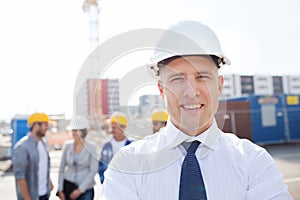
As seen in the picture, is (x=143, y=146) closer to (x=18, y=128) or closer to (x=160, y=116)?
(x=160, y=116)

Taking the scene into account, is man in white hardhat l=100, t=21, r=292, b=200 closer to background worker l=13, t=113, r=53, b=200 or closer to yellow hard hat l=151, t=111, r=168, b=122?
yellow hard hat l=151, t=111, r=168, b=122

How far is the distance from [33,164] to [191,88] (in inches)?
97.8

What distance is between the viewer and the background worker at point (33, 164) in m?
2.90

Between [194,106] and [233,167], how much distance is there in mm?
282

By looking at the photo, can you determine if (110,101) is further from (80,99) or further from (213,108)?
(213,108)

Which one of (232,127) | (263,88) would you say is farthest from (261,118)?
(263,88)

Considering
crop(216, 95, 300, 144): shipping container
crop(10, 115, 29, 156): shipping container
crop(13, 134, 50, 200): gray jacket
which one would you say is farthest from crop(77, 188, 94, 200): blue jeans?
crop(216, 95, 300, 144): shipping container

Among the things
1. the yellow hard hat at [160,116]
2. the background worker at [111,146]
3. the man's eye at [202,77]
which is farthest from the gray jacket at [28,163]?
the man's eye at [202,77]

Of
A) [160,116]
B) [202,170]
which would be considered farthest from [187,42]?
[160,116]

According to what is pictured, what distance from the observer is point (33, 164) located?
2992 millimetres

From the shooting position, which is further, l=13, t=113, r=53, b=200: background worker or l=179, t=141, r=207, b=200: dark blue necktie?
l=13, t=113, r=53, b=200: background worker

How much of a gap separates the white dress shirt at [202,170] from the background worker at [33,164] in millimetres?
2203

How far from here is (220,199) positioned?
103 cm

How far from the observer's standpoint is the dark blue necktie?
1.01 meters
